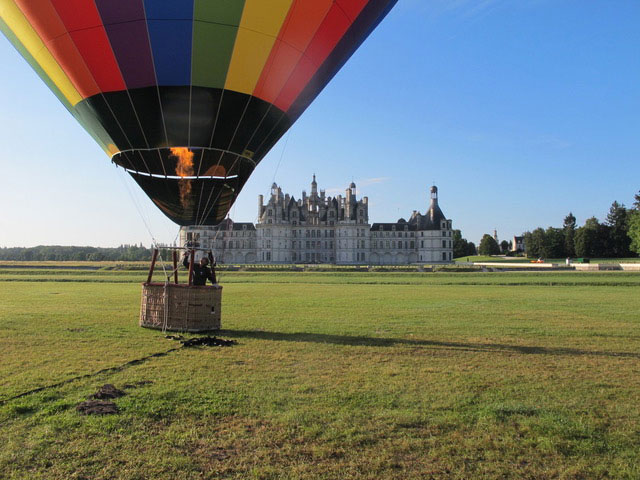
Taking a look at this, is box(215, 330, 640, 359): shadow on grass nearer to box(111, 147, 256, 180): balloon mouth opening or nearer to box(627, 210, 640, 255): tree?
box(111, 147, 256, 180): balloon mouth opening

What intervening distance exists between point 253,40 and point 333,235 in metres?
73.7

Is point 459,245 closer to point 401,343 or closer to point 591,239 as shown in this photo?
point 591,239

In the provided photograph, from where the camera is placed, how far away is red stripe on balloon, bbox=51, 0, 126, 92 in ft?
19.1

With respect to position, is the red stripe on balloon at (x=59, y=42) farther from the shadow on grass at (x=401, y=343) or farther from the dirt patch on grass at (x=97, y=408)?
the dirt patch on grass at (x=97, y=408)

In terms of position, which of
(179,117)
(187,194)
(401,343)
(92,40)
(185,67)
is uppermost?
(92,40)

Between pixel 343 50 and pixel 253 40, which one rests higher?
pixel 343 50

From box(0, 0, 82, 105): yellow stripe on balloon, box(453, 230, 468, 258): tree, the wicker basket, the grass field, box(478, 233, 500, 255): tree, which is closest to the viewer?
the grass field

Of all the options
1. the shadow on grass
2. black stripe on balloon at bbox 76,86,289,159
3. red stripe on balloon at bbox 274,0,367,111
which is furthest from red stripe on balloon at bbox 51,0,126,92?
the shadow on grass

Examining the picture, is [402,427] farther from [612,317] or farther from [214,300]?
[612,317]

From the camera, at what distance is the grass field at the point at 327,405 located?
9.88 feet

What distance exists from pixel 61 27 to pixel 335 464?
6.02 meters

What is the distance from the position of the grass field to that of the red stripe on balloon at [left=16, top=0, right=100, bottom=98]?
11.6 feet

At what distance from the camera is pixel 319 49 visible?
683cm

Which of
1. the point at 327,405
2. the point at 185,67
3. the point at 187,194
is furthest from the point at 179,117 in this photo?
the point at 327,405
